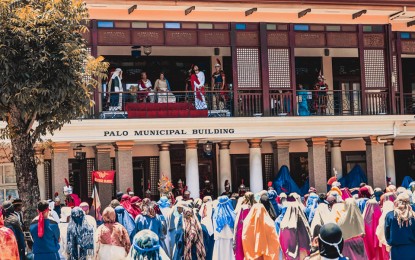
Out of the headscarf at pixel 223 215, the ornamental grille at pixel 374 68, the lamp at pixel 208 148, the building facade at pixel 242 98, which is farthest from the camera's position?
the lamp at pixel 208 148

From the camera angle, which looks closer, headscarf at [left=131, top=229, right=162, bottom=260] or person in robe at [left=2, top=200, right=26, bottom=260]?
headscarf at [left=131, top=229, right=162, bottom=260]

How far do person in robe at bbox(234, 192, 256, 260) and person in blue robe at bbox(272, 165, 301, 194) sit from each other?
1513 cm

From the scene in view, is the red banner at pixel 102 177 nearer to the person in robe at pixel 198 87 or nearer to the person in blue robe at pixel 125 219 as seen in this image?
the person in robe at pixel 198 87

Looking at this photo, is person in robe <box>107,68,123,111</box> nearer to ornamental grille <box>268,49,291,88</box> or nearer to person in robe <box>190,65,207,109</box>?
person in robe <box>190,65,207,109</box>

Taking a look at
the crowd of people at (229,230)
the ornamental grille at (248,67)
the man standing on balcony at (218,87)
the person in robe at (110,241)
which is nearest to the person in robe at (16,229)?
the crowd of people at (229,230)

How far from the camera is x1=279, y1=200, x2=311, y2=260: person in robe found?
14469 mm

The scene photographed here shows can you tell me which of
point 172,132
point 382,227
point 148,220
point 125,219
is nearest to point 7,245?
point 148,220

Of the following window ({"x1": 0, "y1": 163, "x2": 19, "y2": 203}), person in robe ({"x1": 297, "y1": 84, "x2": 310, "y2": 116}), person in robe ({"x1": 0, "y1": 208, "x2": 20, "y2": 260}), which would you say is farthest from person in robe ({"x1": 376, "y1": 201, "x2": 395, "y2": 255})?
window ({"x1": 0, "y1": 163, "x2": 19, "y2": 203})

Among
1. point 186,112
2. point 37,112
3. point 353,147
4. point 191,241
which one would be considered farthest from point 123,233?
point 353,147

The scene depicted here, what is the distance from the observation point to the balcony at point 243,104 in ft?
91.6

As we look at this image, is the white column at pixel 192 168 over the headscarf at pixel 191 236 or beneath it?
over

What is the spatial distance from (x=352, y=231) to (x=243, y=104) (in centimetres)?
1463

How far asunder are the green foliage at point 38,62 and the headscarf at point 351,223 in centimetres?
614

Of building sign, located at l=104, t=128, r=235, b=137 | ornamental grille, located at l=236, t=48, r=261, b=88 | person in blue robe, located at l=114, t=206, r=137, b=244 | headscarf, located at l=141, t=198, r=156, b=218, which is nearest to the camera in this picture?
headscarf, located at l=141, t=198, r=156, b=218
